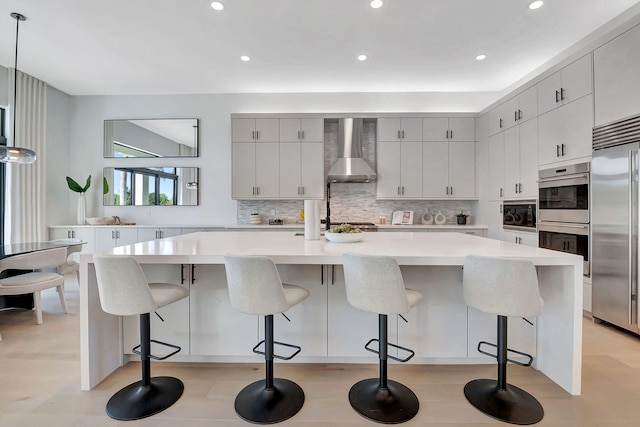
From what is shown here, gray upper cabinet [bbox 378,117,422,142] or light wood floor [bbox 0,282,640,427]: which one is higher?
gray upper cabinet [bbox 378,117,422,142]

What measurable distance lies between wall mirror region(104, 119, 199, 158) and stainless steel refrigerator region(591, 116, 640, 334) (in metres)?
5.27

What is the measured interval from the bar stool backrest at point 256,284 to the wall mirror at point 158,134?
13.4ft

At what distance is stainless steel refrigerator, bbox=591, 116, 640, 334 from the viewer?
2.52m

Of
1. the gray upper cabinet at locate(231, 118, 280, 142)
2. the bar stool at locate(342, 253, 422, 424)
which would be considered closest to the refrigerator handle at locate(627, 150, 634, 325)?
the bar stool at locate(342, 253, 422, 424)

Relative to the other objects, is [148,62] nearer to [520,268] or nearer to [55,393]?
[55,393]

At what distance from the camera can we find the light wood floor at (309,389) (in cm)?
161

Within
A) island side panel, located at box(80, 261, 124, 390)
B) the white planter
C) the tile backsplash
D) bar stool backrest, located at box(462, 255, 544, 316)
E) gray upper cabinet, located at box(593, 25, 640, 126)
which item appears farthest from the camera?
the tile backsplash

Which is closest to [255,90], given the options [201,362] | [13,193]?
[13,193]

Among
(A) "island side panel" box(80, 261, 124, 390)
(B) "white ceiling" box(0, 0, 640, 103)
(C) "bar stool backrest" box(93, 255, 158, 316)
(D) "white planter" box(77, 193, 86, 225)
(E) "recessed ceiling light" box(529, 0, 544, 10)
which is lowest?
(A) "island side panel" box(80, 261, 124, 390)

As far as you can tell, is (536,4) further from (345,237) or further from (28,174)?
(28,174)

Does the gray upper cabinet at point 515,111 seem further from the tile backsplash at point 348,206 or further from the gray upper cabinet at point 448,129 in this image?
the tile backsplash at point 348,206

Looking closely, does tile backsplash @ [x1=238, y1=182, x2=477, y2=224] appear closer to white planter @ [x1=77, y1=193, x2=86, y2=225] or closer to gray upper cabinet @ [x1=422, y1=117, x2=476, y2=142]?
gray upper cabinet @ [x1=422, y1=117, x2=476, y2=142]

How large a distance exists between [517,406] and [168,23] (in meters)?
4.25

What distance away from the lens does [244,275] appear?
1.58 metres
